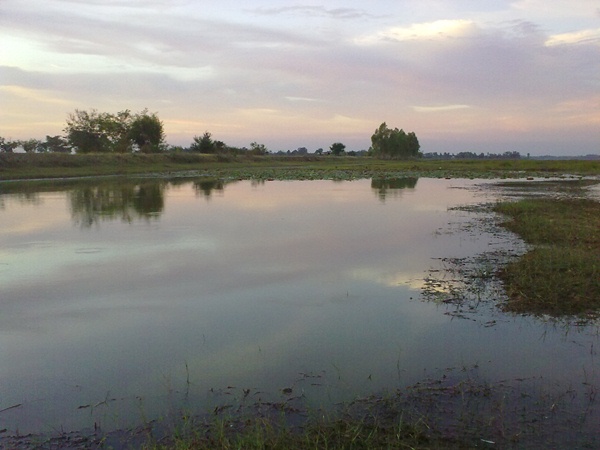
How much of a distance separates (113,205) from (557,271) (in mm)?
18513

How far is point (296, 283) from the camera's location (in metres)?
9.15

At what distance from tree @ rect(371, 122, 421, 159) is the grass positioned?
4167 inches

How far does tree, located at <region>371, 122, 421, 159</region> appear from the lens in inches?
4626

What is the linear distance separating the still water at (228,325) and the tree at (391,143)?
106486 mm

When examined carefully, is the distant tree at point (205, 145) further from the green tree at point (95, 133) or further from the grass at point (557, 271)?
the grass at point (557, 271)

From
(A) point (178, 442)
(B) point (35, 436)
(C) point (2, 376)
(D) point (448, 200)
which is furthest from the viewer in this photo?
(D) point (448, 200)

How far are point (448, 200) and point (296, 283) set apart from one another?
17284mm

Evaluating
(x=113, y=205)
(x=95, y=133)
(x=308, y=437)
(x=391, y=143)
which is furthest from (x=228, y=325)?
(x=391, y=143)

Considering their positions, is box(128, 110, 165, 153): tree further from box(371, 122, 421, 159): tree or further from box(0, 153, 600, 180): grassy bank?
box(371, 122, 421, 159): tree

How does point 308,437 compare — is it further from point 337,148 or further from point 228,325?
point 337,148

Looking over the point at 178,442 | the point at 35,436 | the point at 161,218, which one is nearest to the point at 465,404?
the point at 178,442

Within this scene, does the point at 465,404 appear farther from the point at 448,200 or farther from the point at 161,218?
the point at 448,200

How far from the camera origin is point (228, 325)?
6.97 metres

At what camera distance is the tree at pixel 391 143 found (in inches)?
4626
